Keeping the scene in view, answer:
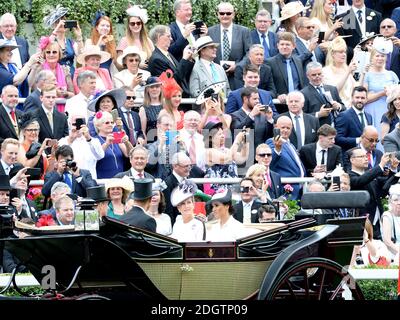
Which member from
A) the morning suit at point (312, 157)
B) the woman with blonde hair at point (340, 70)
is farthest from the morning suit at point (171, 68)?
the woman with blonde hair at point (340, 70)

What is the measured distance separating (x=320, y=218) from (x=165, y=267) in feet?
5.91

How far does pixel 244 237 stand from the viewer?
51.9 ft

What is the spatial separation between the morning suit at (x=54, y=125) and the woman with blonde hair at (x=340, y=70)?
4.58 metres

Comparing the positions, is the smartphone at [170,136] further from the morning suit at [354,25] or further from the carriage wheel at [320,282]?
the carriage wheel at [320,282]

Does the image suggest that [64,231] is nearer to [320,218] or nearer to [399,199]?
[320,218]

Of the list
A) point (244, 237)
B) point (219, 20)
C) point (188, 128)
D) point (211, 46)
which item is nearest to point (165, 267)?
point (244, 237)

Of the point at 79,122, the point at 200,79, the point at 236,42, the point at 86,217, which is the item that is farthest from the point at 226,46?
the point at 86,217

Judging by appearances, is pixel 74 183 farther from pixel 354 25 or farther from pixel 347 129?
pixel 354 25

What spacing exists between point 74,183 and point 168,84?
2.86 meters

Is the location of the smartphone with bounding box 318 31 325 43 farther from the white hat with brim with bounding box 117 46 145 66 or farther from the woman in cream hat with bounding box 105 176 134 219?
the woman in cream hat with bounding box 105 176 134 219

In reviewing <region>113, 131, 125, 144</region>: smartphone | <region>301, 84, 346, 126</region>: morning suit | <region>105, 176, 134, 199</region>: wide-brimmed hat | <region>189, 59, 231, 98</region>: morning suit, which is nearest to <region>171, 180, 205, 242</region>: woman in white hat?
<region>105, 176, 134, 199</region>: wide-brimmed hat

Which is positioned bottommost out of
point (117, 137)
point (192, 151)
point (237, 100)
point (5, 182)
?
point (192, 151)

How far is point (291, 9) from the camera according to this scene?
25.4 metres

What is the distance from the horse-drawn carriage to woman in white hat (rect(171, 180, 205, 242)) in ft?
4.02
